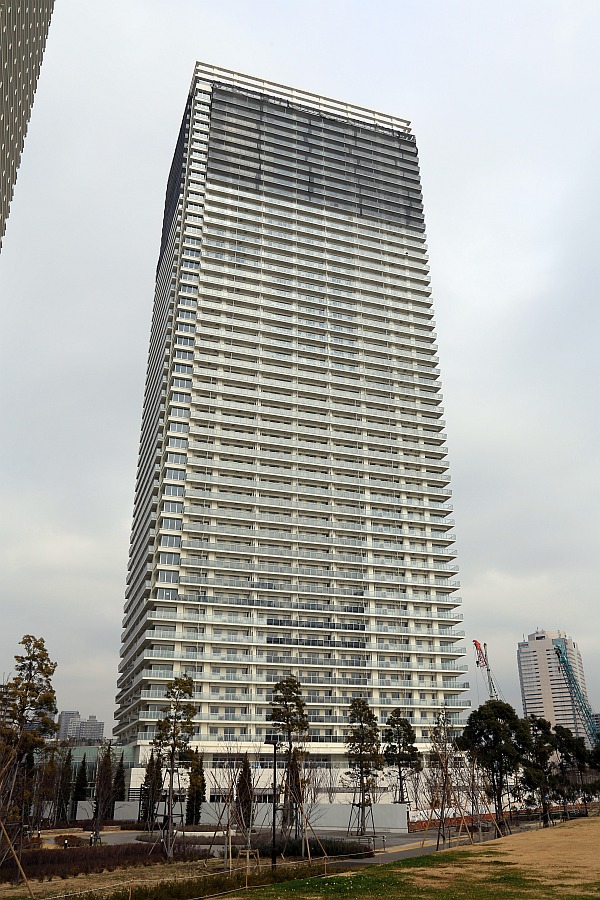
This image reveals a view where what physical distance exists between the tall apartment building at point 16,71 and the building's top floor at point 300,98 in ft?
290

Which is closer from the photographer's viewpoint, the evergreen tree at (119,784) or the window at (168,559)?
the evergreen tree at (119,784)

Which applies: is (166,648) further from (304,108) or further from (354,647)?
(304,108)

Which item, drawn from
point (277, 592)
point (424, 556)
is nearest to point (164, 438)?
point (277, 592)

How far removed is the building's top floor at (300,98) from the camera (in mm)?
130000

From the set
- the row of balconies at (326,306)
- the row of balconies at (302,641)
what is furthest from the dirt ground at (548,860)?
the row of balconies at (326,306)

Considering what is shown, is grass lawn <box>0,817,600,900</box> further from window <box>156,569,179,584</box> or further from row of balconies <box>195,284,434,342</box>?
row of balconies <box>195,284,434,342</box>

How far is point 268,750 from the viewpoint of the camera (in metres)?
86.4

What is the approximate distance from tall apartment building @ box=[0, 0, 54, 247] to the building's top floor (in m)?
88.3

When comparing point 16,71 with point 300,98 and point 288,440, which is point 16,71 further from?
point 300,98

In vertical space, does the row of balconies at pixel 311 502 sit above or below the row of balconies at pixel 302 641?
above

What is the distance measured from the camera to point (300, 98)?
136m

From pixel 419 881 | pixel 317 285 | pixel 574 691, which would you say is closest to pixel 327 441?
pixel 317 285

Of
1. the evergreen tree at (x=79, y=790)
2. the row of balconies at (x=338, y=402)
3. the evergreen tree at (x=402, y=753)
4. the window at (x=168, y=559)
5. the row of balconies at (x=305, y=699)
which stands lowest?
the evergreen tree at (x=79, y=790)

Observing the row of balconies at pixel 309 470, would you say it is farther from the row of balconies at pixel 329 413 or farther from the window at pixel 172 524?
the window at pixel 172 524
